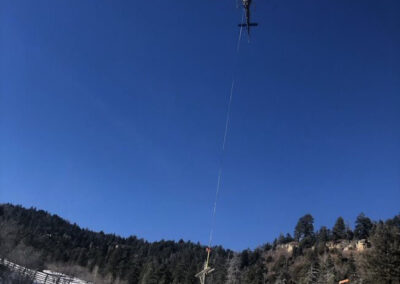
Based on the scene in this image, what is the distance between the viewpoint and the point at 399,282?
28.2 metres

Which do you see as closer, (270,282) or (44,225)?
(270,282)

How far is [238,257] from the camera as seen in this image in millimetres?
114562

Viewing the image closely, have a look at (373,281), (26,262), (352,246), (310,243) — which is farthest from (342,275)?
(310,243)

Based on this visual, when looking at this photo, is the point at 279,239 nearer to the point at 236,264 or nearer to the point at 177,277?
the point at 236,264

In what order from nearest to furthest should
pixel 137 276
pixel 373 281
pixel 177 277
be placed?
pixel 373 281
pixel 177 277
pixel 137 276

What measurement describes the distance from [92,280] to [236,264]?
41620mm

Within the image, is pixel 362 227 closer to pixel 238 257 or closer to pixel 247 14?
pixel 238 257

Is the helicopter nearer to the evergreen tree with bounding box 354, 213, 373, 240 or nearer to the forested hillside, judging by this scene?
the forested hillside

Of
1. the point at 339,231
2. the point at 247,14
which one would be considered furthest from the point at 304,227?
the point at 247,14

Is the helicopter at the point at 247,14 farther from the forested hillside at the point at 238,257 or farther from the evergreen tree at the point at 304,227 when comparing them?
the evergreen tree at the point at 304,227

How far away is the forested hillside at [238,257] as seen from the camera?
3384 cm

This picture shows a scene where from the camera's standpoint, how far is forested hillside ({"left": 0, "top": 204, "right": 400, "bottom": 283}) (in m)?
33.8

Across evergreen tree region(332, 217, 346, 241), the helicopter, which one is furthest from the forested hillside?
the helicopter

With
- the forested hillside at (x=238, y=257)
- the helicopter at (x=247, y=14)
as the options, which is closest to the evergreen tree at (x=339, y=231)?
the forested hillside at (x=238, y=257)
